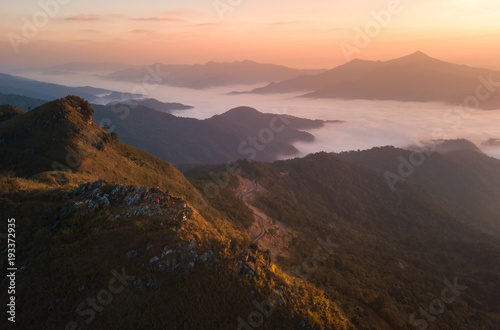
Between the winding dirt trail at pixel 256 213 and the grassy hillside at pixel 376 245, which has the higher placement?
the winding dirt trail at pixel 256 213

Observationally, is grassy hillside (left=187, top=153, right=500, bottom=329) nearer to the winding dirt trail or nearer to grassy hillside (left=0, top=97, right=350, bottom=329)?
the winding dirt trail

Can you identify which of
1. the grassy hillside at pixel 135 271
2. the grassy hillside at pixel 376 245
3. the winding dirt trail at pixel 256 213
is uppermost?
the grassy hillside at pixel 135 271

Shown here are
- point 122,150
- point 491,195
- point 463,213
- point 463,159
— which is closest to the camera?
point 122,150

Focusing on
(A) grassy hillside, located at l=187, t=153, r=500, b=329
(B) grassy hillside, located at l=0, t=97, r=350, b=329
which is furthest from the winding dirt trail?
(B) grassy hillside, located at l=0, t=97, r=350, b=329

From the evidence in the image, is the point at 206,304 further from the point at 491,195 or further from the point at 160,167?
the point at 491,195

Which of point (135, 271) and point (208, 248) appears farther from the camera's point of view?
point (208, 248)

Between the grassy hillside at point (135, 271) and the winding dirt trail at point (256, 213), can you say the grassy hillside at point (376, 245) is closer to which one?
the winding dirt trail at point (256, 213)

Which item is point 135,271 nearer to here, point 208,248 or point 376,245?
point 208,248

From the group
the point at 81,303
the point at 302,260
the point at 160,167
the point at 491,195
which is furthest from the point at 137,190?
the point at 491,195

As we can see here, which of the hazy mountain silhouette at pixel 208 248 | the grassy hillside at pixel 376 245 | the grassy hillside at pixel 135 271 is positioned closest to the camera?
the grassy hillside at pixel 135 271

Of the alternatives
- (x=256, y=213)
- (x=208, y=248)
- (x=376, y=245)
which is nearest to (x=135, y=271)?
(x=208, y=248)

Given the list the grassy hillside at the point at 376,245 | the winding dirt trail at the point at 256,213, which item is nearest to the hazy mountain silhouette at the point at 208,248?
the grassy hillside at the point at 376,245
